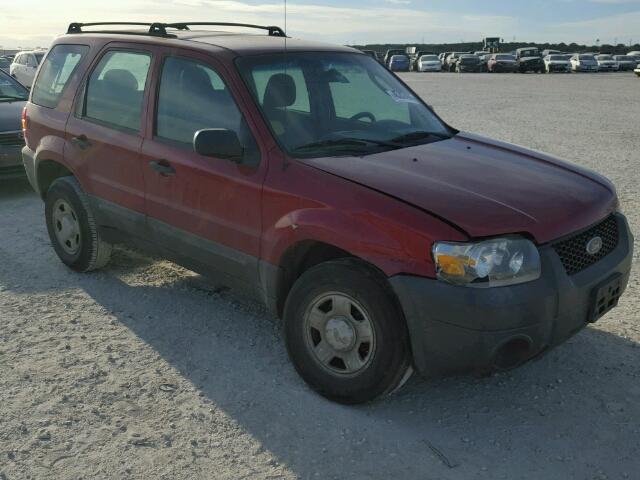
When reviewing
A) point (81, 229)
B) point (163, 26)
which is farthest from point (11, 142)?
point (163, 26)

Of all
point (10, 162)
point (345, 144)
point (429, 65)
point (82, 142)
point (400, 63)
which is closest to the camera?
point (345, 144)

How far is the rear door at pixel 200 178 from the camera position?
378cm

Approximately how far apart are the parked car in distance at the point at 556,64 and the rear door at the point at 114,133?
4686 cm

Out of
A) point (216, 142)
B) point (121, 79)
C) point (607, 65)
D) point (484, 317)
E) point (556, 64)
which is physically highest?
point (121, 79)

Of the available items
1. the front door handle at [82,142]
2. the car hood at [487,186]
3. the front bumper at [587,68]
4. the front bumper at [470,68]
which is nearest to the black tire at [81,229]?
the front door handle at [82,142]

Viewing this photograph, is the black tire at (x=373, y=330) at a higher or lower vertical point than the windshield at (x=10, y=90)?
lower

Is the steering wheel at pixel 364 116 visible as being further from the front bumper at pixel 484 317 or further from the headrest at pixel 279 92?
the front bumper at pixel 484 317

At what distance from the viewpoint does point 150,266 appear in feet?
18.4

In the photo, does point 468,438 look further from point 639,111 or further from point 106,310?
point 639,111

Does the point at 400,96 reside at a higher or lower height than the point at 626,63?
higher

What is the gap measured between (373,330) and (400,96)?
1.99 meters

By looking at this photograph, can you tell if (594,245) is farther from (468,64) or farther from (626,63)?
(626,63)

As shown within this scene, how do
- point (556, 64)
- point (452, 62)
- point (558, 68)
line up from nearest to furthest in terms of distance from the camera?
point (556, 64) < point (558, 68) < point (452, 62)

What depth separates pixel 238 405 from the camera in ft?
11.5
